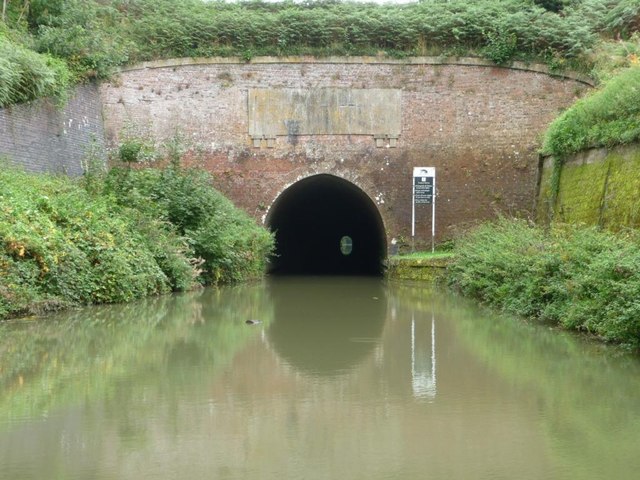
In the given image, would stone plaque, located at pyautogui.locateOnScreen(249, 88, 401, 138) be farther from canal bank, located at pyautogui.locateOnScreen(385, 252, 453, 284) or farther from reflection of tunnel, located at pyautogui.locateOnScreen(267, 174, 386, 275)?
canal bank, located at pyautogui.locateOnScreen(385, 252, 453, 284)

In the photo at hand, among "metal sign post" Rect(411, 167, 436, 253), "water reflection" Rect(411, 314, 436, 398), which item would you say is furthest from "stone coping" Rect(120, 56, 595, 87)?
"water reflection" Rect(411, 314, 436, 398)

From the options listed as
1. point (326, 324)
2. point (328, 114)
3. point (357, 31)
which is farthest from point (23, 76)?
point (326, 324)

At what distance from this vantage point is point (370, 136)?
20.5m

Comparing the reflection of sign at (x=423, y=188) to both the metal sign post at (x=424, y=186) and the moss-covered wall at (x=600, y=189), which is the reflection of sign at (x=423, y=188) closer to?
the metal sign post at (x=424, y=186)

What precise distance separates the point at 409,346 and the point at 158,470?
15.9 feet

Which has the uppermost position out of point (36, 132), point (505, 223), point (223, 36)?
point (223, 36)

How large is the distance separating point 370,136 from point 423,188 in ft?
5.89

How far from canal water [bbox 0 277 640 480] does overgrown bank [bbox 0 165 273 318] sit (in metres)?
0.91

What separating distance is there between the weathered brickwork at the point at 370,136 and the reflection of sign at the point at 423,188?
328 millimetres

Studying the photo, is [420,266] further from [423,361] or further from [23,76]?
[423,361]

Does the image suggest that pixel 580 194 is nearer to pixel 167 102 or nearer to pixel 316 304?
pixel 316 304

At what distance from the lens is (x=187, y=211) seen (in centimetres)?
1703

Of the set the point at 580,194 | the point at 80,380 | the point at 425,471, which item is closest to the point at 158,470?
the point at 425,471

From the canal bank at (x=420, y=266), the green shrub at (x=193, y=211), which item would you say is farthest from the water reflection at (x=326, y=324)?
the green shrub at (x=193, y=211)
